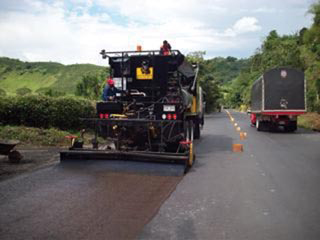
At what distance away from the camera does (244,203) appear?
20.5 feet

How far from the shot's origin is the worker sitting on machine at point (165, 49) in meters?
10.8

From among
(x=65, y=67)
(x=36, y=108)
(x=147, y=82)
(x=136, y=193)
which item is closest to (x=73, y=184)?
(x=136, y=193)

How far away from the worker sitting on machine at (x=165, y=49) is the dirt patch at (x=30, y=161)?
4166 millimetres

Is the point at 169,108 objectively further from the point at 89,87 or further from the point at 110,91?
the point at 89,87

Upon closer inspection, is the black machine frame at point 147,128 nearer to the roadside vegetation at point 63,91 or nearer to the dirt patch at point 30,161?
the dirt patch at point 30,161

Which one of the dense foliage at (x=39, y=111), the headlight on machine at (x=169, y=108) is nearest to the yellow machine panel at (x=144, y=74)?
the headlight on machine at (x=169, y=108)

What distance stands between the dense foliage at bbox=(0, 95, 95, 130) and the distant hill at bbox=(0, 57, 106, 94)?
3306cm

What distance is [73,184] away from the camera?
7457 mm

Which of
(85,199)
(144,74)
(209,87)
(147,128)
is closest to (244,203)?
(85,199)

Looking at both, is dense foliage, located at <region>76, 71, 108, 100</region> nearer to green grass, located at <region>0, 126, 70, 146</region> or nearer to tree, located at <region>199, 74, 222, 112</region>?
green grass, located at <region>0, 126, 70, 146</region>

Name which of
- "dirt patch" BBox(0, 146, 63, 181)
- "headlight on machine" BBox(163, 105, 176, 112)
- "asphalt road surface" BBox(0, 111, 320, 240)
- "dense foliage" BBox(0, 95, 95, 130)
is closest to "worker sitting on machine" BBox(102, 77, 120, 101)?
"headlight on machine" BBox(163, 105, 176, 112)

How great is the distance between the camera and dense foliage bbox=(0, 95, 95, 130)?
1459 cm

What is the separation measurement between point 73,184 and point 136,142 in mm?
3466

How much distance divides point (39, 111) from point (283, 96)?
12.8 m
